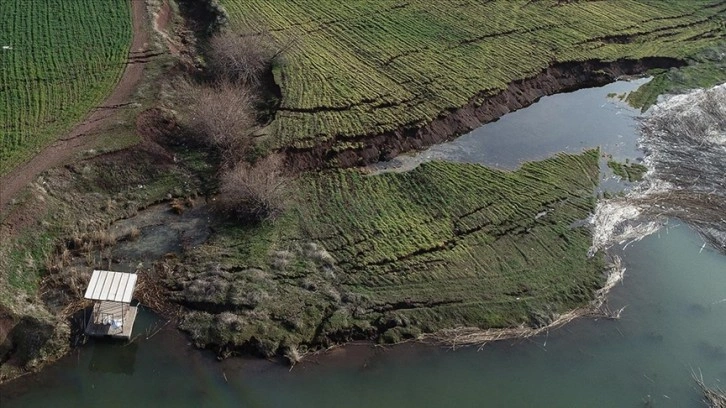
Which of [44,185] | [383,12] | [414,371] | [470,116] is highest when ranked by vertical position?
[383,12]

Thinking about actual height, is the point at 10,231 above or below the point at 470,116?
below

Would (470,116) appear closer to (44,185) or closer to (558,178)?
(558,178)

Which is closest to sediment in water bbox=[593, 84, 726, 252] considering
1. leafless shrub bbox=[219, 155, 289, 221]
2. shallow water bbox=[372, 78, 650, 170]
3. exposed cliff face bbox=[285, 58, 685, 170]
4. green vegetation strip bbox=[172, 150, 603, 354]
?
shallow water bbox=[372, 78, 650, 170]

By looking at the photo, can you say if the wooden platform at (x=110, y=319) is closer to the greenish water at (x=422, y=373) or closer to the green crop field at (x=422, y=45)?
the greenish water at (x=422, y=373)

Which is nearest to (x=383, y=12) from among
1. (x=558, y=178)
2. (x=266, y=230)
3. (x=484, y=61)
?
→ (x=484, y=61)

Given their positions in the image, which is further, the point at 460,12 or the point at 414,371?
the point at 460,12

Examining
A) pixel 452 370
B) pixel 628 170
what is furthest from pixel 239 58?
pixel 628 170
